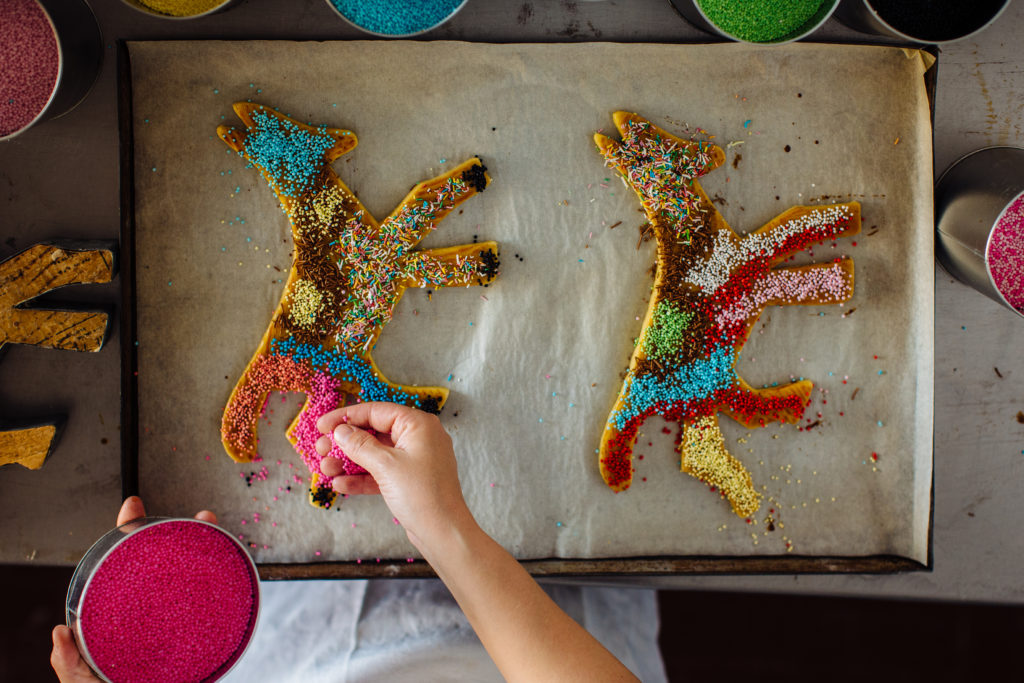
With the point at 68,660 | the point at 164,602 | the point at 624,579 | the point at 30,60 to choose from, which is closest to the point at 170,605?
the point at 164,602

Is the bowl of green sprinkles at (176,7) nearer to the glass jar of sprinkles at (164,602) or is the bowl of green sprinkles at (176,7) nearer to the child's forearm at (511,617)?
the glass jar of sprinkles at (164,602)

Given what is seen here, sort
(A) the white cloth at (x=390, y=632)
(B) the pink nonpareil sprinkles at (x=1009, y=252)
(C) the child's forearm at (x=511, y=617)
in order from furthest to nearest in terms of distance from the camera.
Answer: (A) the white cloth at (x=390, y=632) < (B) the pink nonpareil sprinkles at (x=1009, y=252) < (C) the child's forearm at (x=511, y=617)

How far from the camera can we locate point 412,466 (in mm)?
833

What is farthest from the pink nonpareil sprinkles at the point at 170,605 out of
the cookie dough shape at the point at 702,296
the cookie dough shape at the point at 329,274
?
the cookie dough shape at the point at 702,296

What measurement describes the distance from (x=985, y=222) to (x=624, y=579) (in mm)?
813

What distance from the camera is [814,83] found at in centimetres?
104

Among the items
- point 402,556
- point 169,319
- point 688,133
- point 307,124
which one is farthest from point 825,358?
point 169,319

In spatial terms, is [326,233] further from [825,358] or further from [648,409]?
[825,358]

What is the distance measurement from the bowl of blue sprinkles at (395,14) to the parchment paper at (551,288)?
82mm

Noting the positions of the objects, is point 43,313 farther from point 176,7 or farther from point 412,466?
point 412,466

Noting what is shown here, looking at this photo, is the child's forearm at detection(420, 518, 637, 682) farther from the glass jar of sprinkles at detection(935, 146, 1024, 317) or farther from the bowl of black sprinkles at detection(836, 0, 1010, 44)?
the bowl of black sprinkles at detection(836, 0, 1010, 44)

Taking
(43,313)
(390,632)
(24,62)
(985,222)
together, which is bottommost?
(390,632)

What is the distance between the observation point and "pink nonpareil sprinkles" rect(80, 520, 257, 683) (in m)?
0.79

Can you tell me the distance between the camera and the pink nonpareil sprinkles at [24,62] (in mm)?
905
